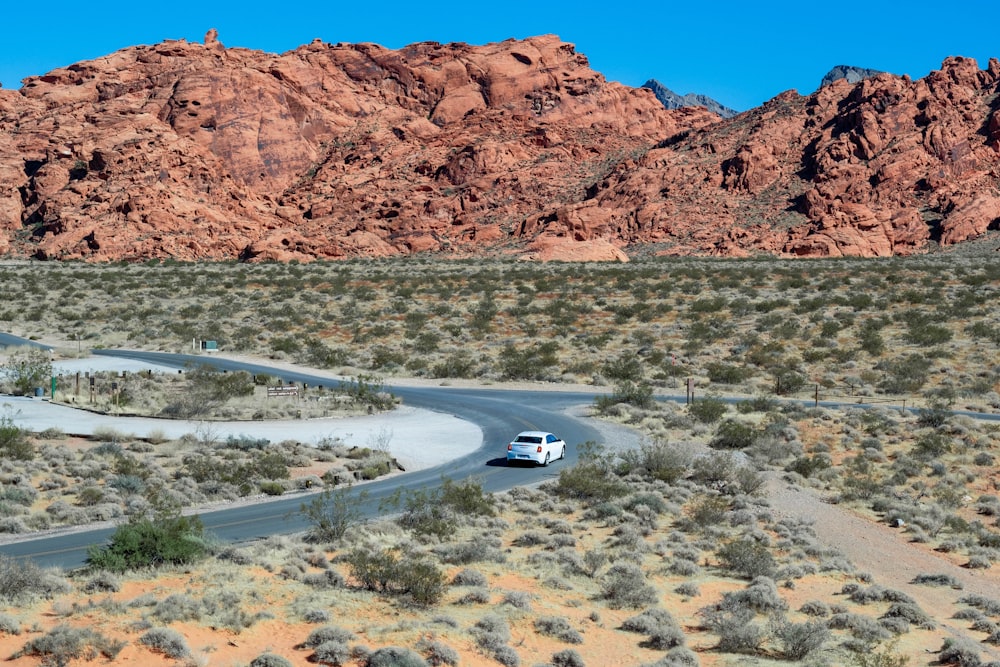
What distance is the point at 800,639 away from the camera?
12.8 metres

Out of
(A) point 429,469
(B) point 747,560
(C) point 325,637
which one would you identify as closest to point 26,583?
(C) point 325,637

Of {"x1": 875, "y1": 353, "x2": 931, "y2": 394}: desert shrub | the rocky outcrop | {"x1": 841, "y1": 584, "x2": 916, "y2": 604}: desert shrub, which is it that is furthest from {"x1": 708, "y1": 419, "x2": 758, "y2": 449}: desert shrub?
the rocky outcrop

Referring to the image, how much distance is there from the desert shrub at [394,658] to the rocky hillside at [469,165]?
267 ft

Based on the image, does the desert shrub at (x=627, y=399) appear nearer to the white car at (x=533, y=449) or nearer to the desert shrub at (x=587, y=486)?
the white car at (x=533, y=449)

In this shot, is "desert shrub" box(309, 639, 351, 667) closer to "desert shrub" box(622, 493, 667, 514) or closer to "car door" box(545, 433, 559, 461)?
"desert shrub" box(622, 493, 667, 514)

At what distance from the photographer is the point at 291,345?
167 ft

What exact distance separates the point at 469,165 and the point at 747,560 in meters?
101

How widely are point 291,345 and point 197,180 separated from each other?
55955 mm

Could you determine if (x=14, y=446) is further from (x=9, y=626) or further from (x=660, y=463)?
(x=660, y=463)

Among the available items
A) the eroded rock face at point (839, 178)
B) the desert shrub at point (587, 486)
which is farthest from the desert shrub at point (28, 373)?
the eroded rock face at point (839, 178)

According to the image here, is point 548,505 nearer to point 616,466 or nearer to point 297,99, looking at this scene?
point 616,466

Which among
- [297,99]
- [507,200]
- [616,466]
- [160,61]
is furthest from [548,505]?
[160,61]

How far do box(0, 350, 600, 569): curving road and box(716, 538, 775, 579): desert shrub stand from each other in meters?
6.45

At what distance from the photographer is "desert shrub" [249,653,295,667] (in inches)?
442
